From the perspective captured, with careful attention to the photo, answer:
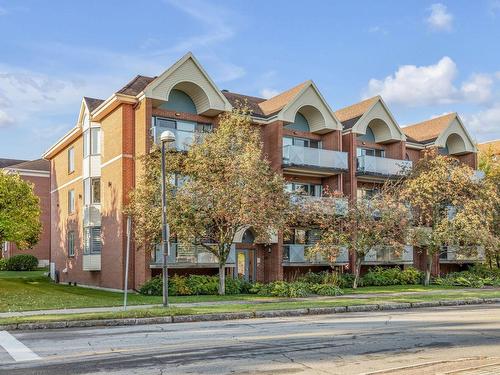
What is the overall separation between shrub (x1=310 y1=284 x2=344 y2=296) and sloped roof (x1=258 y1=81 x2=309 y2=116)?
406 inches

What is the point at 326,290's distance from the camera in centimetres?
2638

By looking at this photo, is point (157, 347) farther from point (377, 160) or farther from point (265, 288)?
point (377, 160)

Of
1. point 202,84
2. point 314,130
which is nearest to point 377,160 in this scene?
point 314,130

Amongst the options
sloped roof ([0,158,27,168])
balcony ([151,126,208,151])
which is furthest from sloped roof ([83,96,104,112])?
sloped roof ([0,158,27,168])

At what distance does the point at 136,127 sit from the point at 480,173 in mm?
23972

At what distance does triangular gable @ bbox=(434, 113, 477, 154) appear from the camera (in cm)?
3931

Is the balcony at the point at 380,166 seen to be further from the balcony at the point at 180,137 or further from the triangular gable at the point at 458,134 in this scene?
the balcony at the point at 180,137

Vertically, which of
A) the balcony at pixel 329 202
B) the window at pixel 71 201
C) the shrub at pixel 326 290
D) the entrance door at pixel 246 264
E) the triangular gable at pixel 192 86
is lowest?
the shrub at pixel 326 290

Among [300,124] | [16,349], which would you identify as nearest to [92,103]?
[300,124]

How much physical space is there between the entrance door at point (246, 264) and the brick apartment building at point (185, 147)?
0.05 meters

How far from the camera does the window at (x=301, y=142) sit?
33.9 m

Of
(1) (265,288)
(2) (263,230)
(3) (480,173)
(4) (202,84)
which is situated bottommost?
(1) (265,288)

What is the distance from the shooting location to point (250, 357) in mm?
10023

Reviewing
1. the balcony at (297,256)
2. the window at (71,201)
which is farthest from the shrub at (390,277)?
the window at (71,201)
